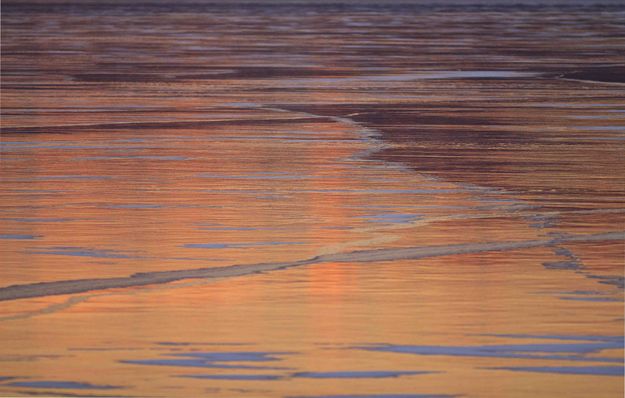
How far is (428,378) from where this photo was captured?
5.24 meters

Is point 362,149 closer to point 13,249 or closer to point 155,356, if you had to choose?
point 13,249

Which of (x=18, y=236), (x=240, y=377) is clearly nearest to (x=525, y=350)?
(x=240, y=377)

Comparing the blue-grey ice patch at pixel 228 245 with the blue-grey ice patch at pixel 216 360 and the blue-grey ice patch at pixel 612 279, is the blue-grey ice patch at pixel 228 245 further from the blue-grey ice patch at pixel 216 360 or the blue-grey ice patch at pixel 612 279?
the blue-grey ice patch at pixel 216 360

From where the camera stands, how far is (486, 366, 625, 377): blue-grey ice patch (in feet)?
17.3

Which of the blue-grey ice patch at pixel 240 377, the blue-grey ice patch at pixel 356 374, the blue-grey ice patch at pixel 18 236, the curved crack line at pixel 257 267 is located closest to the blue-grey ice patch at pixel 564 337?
the blue-grey ice patch at pixel 356 374

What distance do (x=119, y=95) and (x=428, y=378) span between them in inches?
524

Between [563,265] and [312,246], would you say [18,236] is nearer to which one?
[312,246]

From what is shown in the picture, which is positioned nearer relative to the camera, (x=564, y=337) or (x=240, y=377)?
(x=240, y=377)

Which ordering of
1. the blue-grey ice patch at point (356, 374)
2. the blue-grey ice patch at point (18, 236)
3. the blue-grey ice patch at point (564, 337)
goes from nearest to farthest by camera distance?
the blue-grey ice patch at point (356, 374) → the blue-grey ice patch at point (564, 337) → the blue-grey ice patch at point (18, 236)

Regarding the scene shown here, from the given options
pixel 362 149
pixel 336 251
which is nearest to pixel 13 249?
pixel 336 251

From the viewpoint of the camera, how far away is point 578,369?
210 inches

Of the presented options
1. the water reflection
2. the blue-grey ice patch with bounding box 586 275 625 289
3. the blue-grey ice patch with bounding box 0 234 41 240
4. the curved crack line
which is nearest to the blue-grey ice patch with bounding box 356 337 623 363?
the water reflection

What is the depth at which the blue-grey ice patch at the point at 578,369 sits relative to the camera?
208 inches

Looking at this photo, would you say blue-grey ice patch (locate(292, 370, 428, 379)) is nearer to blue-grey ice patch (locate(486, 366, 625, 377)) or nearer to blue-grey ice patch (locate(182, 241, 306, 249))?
blue-grey ice patch (locate(486, 366, 625, 377))
